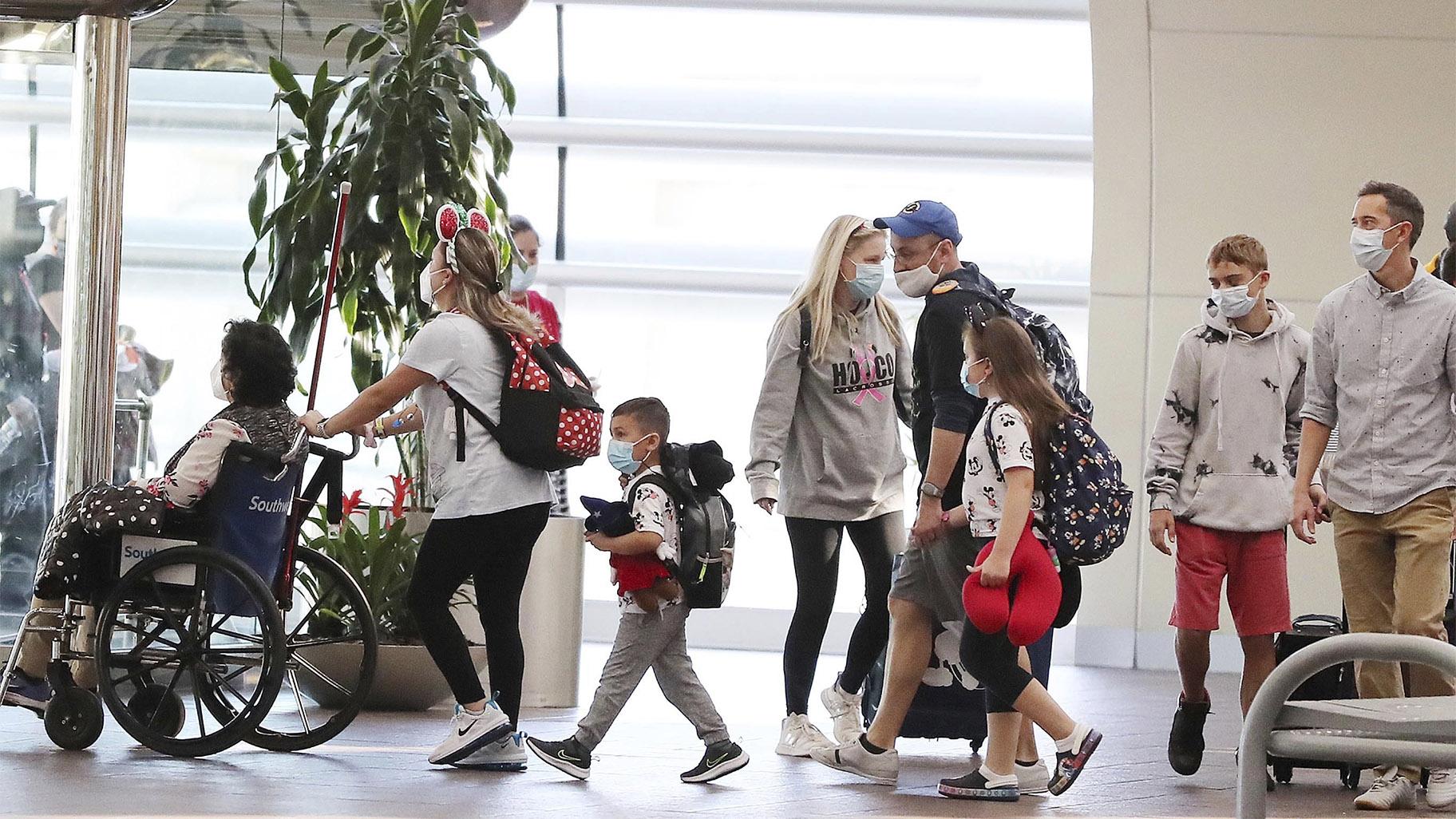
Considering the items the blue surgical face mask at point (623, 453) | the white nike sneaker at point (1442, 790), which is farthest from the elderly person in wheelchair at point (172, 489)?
the white nike sneaker at point (1442, 790)

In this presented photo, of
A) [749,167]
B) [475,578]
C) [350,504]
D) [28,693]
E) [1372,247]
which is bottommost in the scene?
[28,693]

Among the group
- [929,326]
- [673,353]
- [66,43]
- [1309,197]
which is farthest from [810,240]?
[929,326]

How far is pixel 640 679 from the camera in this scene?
13.8 ft

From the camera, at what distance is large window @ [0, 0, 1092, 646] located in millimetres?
9992

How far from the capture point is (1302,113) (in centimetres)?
910

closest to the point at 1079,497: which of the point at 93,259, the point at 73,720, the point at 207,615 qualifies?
the point at 207,615

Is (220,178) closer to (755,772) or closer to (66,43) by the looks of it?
(66,43)

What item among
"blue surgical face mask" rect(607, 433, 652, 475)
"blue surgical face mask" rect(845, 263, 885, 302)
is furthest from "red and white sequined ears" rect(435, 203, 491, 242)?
"blue surgical face mask" rect(845, 263, 885, 302)

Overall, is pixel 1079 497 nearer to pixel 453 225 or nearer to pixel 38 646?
pixel 453 225

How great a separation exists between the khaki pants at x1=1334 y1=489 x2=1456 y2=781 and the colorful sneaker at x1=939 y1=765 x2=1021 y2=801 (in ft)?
2.95

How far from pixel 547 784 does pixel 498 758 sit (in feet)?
0.79

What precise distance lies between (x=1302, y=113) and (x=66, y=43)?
6.17 m

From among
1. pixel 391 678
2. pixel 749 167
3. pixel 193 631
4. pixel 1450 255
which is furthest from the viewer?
pixel 749 167

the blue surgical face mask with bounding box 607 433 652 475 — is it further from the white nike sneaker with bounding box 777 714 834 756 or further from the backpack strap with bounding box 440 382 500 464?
the white nike sneaker with bounding box 777 714 834 756
